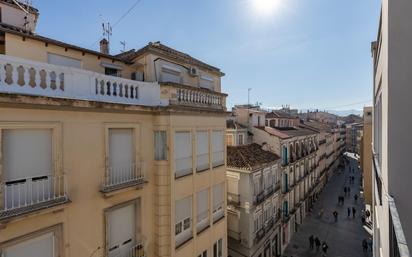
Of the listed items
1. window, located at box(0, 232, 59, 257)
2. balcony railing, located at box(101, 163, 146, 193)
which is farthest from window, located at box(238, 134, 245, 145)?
window, located at box(0, 232, 59, 257)

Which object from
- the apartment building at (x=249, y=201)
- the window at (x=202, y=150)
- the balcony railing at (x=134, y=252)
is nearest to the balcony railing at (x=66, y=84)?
the window at (x=202, y=150)

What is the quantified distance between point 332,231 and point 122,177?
3233 cm

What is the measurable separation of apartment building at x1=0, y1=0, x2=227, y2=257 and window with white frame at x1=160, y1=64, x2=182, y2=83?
0.05 m

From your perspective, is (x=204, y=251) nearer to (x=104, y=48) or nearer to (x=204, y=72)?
(x=204, y=72)

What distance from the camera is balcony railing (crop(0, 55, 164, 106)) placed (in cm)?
605

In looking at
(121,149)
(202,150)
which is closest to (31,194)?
(121,149)

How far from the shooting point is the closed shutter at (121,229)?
8367 millimetres

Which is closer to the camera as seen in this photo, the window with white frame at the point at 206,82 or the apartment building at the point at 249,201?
the window with white frame at the point at 206,82

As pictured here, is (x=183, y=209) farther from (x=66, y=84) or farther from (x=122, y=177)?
(x=66, y=84)

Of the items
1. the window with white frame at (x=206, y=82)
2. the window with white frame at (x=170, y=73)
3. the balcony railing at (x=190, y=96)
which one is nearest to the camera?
the balcony railing at (x=190, y=96)

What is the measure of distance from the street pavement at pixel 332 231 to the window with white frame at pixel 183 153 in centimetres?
2219

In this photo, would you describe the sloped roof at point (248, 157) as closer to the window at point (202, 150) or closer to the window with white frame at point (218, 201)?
the window with white frame at point (218, 201)

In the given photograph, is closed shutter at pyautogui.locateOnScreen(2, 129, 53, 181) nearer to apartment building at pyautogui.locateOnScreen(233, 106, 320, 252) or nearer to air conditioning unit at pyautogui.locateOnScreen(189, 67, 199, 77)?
air conditioning unit at pyautogui.locateOnScreen(189, 67, 199, 77)

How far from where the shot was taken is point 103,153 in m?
8.00
